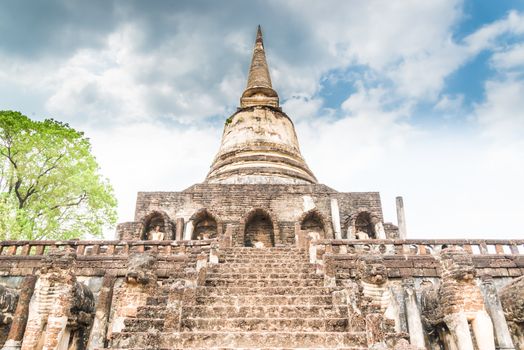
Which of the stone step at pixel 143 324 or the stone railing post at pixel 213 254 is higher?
the stone railing post at pixel 213 254

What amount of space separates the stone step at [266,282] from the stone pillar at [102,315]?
251 centimetres

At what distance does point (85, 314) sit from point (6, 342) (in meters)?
1.50

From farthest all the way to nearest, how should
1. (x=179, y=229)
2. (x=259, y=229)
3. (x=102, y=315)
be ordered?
(x=259, y=229), (x=179, y=229), (x=102, y=315)

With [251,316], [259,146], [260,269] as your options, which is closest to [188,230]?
[259,146]

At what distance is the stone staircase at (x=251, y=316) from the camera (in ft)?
20.8

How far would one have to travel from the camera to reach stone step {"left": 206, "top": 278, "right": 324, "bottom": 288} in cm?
862

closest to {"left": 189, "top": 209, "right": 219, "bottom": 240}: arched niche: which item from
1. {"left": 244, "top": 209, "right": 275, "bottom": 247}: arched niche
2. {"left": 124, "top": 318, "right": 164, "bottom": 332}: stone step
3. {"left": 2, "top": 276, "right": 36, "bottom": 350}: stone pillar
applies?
{"left": 244, "top": 209, "right": 275, "bottom": 247}: arched niche

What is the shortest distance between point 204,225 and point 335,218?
18.2 ft

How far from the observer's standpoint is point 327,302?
769cm

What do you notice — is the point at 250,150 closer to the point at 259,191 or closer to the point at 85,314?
the point at 259,191

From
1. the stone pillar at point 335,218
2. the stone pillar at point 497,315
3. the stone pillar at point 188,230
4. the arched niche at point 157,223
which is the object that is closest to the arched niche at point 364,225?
the stone pillar at point 335,218

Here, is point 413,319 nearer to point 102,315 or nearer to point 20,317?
point 102,315

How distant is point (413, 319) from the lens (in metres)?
8.67

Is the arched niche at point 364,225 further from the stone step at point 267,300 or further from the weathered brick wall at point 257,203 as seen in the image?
the stone step at point 267,300
